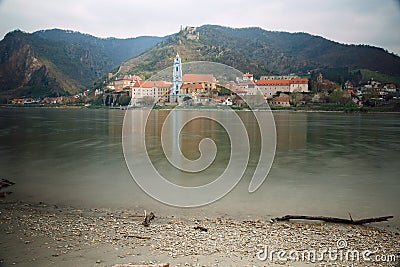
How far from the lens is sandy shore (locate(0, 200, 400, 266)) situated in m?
2.23

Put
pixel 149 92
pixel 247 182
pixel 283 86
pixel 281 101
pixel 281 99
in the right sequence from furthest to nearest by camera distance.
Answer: pixel 283 86 < pixel 281 99 < pixel 281 101 < pixel 149 92 < pixel 247 182

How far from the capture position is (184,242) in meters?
2.51

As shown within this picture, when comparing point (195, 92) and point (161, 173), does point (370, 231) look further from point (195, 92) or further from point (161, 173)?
point (195, 92)

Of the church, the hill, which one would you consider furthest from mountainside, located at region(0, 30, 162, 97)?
the church

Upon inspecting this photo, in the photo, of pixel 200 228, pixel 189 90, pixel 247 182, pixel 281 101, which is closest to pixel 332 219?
pixel 200 228

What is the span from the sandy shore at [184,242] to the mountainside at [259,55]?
33.7 meters

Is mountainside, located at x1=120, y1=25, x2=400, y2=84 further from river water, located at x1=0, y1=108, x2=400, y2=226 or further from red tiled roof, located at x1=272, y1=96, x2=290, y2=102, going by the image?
river water, located at x1=0, y1=108, x2=400, y2=226

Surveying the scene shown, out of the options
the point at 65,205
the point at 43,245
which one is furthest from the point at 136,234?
the point at 65,205

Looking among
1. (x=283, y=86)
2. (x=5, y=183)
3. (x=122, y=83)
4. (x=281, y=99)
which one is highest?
(x=122, y=83)

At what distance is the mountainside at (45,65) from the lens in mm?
50719

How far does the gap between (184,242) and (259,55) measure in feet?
229

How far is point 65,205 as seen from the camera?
146 inches

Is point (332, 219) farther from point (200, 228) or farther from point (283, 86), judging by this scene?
point (283, 86)

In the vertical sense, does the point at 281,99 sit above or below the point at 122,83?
below
